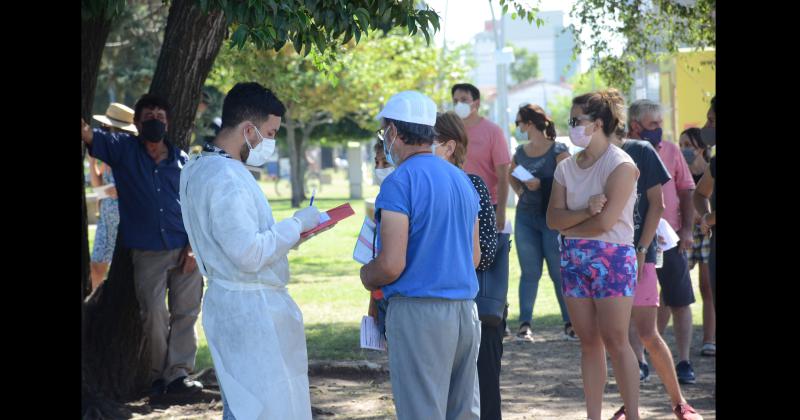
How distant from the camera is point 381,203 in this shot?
4422mm

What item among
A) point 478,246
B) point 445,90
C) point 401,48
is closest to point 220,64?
point 478,246

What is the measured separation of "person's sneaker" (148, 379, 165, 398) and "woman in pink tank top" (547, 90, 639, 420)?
9.18 feet

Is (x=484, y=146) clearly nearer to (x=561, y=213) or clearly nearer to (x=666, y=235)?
(x=666, y=235)

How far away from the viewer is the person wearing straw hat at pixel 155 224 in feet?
23.2

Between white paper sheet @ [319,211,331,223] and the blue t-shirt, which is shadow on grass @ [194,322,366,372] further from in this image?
the blue t-shirt

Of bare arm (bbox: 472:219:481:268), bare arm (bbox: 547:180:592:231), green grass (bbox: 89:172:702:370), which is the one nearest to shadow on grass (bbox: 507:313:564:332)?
green grass (bbox: 89:172:702:370)

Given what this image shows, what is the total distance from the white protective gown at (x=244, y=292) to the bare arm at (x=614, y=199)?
208cm

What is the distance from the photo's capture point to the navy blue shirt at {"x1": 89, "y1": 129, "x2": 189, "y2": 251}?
709cm

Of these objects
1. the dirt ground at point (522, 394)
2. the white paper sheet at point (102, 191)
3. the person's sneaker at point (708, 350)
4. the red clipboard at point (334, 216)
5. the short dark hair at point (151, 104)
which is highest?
the short dark hair at point (151, 104)

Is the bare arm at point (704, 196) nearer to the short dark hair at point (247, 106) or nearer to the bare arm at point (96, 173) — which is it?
the short dark hair at point (247, 106)

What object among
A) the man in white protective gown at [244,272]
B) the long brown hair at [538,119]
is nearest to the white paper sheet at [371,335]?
the man in white protective gown at [244,272]

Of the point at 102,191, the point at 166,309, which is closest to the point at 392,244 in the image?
the point at 166,309
